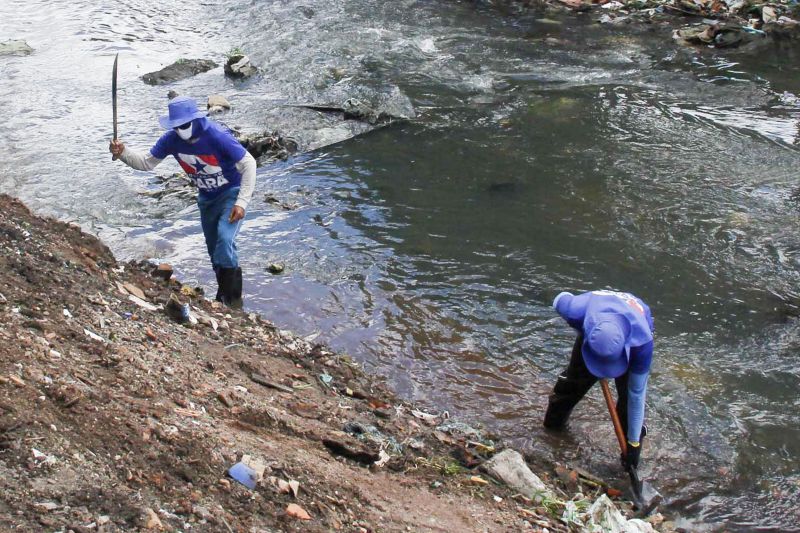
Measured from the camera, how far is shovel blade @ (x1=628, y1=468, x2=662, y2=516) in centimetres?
505

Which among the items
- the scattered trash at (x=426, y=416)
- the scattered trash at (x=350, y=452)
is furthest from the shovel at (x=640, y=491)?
the scattered trash at (x=350, y=452)

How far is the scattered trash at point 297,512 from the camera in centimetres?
371

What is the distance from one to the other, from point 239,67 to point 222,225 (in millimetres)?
6678

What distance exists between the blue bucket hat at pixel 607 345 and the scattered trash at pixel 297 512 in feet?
5.83

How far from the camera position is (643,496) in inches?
200

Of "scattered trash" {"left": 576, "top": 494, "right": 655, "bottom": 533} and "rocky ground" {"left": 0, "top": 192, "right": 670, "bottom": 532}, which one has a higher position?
"rocky ground" {"left": 0, "top": 192, "right": 670, "bottom": 532}

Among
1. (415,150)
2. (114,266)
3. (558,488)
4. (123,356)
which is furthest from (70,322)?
(415,150)

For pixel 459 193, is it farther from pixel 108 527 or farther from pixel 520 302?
pixel 108 527

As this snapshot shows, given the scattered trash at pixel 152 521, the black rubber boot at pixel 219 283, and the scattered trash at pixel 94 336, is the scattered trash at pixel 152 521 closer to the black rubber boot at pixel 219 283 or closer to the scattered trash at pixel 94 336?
the scattered trash at pixel 94 336

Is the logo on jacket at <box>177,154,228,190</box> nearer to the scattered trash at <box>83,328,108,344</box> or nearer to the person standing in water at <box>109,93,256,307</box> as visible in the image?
the person standing in water at <box>109,93,256,307</box>

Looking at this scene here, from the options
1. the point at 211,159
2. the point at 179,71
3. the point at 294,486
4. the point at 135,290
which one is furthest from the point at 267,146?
the point at 294,486

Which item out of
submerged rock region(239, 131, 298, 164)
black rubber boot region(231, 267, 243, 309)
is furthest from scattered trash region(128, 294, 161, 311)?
submerged rock region(239, 131, 298, 164)

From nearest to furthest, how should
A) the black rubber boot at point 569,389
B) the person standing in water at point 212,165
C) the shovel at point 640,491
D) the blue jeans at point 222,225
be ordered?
1. the shovel at point 640,491
2. the black rubber boot at point 569,389
3. the person standing in water at point 212,165
4. the blue jeans at point 222,225

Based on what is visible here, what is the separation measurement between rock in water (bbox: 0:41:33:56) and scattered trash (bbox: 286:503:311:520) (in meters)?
12.2
